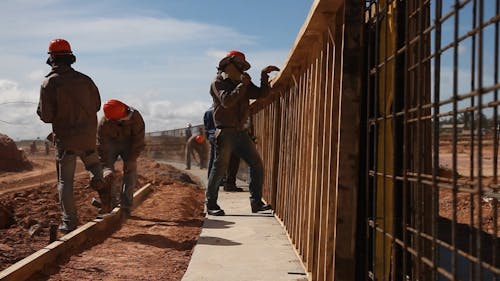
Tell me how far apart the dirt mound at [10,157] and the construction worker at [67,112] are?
1780 centimetres

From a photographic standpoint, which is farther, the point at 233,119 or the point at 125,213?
the point at 125,213

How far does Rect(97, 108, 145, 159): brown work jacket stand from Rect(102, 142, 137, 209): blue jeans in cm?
3

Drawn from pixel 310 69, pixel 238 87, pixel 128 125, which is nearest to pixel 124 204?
pixel 128 125

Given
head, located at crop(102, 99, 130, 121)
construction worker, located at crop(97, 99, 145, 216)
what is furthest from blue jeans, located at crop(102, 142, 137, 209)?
head, located at crop(102, 99, 130, 121)

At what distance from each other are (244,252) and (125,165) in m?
3.50

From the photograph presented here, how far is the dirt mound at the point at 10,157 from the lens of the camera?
23031 mm

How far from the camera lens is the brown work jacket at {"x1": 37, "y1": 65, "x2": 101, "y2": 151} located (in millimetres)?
6363

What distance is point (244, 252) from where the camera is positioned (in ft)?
17.3

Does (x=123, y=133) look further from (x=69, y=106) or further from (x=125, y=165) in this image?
(x=69, y=106)

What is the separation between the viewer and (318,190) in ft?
13.7

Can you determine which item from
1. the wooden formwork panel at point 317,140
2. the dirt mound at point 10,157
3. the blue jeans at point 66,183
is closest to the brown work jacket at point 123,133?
the blue jeans at point 66,183

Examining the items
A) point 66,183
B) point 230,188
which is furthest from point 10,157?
point 66,183

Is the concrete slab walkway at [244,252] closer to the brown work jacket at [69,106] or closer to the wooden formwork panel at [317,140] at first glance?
the wooden formwork panel at [317,140]

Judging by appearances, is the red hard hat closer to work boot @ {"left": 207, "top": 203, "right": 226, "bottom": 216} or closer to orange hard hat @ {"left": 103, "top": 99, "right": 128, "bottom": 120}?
orange hard hat @ {"left": 103, "top": 99, "right": 128, "bottom": 120}
